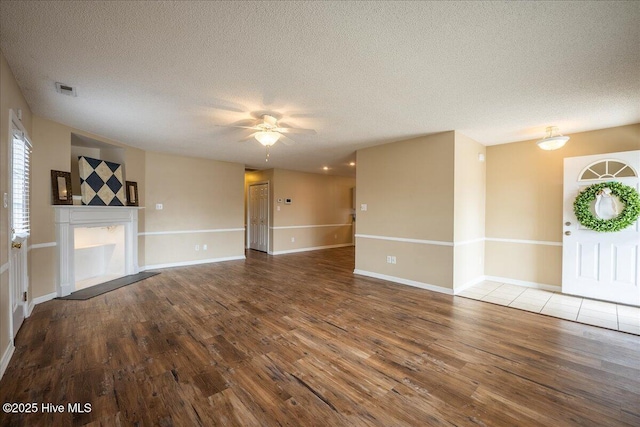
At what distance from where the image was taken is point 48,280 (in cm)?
370

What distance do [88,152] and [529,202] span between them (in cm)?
788

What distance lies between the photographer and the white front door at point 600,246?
11.7 ft

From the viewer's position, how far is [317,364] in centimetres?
220

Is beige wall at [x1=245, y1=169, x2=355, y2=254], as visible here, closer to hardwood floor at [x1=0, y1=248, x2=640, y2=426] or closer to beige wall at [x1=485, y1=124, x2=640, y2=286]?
hardwood floor at [x1=0, y1=248, x2=640, y2=426]

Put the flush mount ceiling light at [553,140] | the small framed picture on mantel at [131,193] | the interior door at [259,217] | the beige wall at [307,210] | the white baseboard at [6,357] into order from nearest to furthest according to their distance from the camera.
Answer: the white baseboard at [6,357] → the flush mount ceiling light at [553,140] → the small framed picture on mantel at [131,193] → the beige wall at [307,210] → the interior door at [259,217]

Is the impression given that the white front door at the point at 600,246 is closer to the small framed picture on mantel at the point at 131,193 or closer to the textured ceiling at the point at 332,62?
the textured ceiling at the point at 332,62

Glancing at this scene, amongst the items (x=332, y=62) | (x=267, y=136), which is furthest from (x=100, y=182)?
(x=332, y=62)

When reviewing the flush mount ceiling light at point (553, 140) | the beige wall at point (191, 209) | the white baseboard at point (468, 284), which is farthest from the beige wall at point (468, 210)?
the beige wall at point (191, 209)

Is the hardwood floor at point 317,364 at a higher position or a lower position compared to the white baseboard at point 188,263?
lower

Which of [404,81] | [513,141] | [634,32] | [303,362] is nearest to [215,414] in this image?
[303,362]

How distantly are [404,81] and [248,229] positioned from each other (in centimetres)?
722

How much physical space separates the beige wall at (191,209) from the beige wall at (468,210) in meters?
5.04

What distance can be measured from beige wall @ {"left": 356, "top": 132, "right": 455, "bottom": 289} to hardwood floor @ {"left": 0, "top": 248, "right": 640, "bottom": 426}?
0.84m

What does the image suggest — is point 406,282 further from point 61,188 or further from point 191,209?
point 61,188
